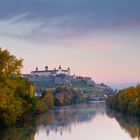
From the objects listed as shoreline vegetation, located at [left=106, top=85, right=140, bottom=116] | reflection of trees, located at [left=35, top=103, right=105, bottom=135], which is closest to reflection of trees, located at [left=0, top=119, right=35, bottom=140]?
reflection of trees, located at [left=35, top=103, right=105, bottom=135]

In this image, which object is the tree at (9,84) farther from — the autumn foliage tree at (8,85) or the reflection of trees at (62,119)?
the reflection of trees at (62,119)

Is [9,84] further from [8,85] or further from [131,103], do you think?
[131,103]

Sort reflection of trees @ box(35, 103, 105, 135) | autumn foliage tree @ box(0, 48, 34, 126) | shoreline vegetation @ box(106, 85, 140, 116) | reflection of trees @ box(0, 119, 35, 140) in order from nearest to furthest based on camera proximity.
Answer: reflection of trees @ box(0, 119, 35, 140), autumn foliage tree @ box(0, 48, 34, 126), reflection of trees @ box(35, 103, 105, 135), shoreline vegetation @ box(106, 85, 140, 116)

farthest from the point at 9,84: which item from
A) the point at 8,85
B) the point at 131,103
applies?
the point at 131,103

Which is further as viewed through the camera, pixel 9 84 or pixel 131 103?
pixel 131 103

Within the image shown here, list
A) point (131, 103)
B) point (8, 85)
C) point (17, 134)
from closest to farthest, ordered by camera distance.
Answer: point (17, 134)
point (8, 85)
point (131, 103)

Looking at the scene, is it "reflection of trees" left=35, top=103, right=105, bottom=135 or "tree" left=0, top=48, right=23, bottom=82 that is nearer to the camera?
"tree" left=0, top=48, right=23, bottom=82

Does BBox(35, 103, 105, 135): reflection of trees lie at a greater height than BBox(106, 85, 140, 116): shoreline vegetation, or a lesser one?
lesser

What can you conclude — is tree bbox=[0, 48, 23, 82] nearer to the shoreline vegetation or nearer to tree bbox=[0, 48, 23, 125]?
tree bbox=[0, 48, 23, 125]

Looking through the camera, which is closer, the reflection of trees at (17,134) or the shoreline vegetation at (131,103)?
the reflection of trees at (17,134)

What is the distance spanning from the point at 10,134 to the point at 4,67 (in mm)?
9138

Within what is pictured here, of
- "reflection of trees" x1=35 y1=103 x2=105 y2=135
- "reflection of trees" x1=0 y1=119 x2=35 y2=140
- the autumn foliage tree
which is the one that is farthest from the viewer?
"reflection of trees" x1=35 y1=103 x2=105 y2=135

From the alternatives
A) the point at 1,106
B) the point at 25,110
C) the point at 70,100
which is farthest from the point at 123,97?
the point at 70,100

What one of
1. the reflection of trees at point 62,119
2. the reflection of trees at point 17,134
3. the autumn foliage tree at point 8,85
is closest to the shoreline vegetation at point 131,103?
the reflection of trees at point 62,119
